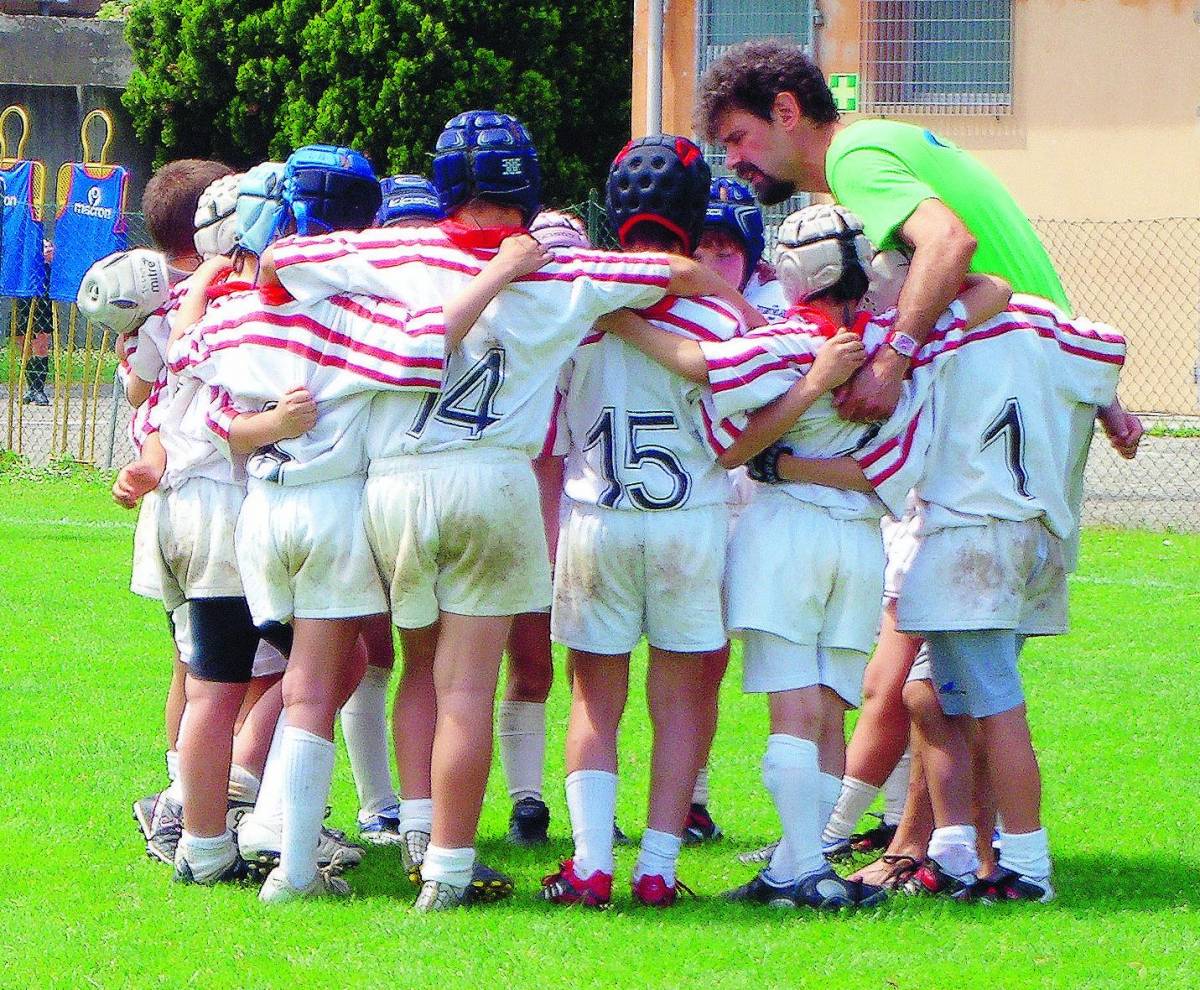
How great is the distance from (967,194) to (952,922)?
5.79ft

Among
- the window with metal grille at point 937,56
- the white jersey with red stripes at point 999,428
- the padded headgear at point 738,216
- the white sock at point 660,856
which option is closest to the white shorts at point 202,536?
the white sock at point 660,856

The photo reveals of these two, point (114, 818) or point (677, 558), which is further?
point (114, 818)

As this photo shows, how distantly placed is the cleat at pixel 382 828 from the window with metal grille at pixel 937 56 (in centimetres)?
1435

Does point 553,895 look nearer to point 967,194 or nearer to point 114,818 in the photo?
point 114,818

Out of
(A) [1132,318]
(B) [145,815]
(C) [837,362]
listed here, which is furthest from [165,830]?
(A) [1132,318]

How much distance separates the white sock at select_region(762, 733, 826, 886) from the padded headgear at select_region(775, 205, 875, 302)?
1.09 metres

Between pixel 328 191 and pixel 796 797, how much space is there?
5.94 feet

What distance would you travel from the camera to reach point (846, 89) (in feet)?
58.9

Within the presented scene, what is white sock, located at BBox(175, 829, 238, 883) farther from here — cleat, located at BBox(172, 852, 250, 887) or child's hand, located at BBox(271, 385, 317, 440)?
child's hand, located at BBox(271, 385, 317, 440)

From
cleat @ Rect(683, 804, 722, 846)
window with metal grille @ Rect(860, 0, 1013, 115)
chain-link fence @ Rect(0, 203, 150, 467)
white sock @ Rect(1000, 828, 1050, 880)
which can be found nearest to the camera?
white sock @ Rect(1000, 828, 1050, 880)

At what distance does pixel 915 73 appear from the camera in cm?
1814

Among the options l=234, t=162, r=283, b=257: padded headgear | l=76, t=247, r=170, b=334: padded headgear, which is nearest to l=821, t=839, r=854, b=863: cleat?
l=234, t=162, r=283, b=257: padded headgear

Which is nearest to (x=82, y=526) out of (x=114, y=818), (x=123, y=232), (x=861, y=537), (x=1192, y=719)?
A: (x=123, y=232)

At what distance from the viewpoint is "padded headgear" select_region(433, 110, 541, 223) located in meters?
4.16
